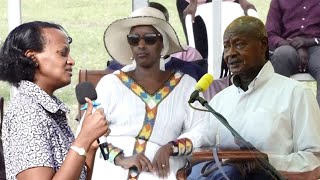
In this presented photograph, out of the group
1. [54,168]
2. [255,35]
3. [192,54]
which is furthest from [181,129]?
[54,168]

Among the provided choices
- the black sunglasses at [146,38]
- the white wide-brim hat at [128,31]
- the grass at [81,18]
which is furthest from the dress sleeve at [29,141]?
the grass at [81,18]

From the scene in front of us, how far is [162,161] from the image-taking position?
4.76 metres

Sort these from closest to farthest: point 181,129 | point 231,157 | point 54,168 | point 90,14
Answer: point 54,168 < point 231,157 < point 181,129 < point 90,14

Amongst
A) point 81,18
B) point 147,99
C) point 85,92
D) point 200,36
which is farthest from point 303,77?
point 81,18

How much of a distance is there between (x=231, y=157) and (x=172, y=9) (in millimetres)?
3254

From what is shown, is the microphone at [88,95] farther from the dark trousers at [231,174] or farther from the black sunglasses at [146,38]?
the black sunglasses at [146,38]

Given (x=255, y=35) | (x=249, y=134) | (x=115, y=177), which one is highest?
(x=255, y=35)

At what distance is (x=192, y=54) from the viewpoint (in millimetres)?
6098

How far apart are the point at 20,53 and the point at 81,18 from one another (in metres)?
6.29

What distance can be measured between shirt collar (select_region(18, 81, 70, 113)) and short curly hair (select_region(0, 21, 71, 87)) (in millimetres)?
36

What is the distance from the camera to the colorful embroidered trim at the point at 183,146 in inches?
186

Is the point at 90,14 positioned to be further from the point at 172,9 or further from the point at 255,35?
the point at 255,35

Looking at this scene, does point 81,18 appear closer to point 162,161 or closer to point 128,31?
point 128,31

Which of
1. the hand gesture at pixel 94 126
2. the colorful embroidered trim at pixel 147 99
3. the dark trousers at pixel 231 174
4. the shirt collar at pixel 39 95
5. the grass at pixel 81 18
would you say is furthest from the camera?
the grass at pixel 81 18
